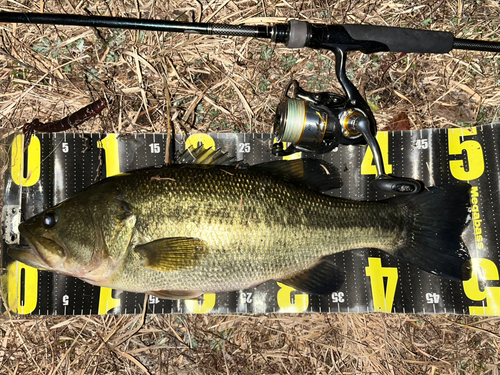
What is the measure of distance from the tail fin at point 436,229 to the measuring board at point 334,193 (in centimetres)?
27

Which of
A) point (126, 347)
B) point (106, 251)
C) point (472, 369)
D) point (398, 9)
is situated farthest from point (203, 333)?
point (398, 9)

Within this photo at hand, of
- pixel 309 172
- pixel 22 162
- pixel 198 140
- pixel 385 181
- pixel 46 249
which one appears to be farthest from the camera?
pixel 198 140

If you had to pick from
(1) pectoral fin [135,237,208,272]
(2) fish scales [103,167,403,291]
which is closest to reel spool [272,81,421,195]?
(2) fish scales [103,167,403,291]

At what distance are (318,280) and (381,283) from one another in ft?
2.34

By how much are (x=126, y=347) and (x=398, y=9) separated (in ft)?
13.4

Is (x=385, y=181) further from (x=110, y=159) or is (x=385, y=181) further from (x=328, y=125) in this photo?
(x=110, y=159)

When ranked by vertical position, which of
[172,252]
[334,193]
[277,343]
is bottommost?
[277,343]

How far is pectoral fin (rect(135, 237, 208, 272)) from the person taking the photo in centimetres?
249

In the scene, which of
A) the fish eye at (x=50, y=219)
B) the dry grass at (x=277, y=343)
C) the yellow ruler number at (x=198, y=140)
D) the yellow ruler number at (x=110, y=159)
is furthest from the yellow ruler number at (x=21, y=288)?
the yellow ruler number at (x=198, y=140)

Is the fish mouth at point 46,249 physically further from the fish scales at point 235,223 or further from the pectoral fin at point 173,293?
the pectoral fin at point 173,293

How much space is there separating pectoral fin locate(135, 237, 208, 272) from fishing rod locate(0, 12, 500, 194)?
1110 millimetres

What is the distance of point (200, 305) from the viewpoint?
3.19m

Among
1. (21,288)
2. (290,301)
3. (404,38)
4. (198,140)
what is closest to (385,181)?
(404,38)

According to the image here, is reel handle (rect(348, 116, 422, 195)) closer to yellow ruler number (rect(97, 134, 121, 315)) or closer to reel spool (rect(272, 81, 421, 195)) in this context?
reel spool (rect(272, 81, 421, 195))
